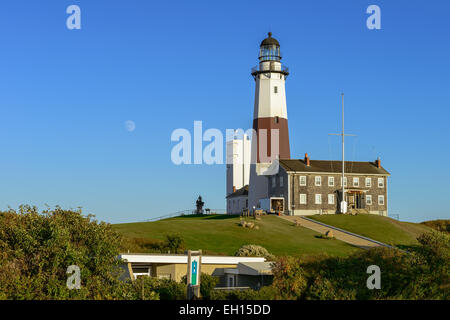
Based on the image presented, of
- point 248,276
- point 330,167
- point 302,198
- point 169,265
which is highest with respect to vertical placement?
point 330,167

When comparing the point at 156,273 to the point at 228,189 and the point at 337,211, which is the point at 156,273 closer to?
the point at 337,211

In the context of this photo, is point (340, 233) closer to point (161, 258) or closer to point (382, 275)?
point (161, 258)

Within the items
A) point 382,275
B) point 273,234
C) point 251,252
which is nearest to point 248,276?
point 382,275

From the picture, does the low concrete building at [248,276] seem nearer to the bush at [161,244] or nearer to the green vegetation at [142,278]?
the green vegetation at [142,278]

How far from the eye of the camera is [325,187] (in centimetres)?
7712

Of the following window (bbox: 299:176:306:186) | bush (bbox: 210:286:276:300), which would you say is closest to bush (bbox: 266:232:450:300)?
bush (bbox: 210:286:276:300)

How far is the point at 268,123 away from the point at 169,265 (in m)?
46.6

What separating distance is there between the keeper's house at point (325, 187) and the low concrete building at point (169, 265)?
130ft

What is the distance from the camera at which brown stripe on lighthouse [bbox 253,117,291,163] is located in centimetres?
8019

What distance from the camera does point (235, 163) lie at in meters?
103

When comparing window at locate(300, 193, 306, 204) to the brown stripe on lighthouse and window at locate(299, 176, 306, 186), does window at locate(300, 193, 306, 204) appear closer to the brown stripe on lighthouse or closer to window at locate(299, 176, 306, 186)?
window at locate(299, 176, 306, 186)

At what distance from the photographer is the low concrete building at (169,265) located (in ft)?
113

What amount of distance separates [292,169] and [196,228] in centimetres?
2097
